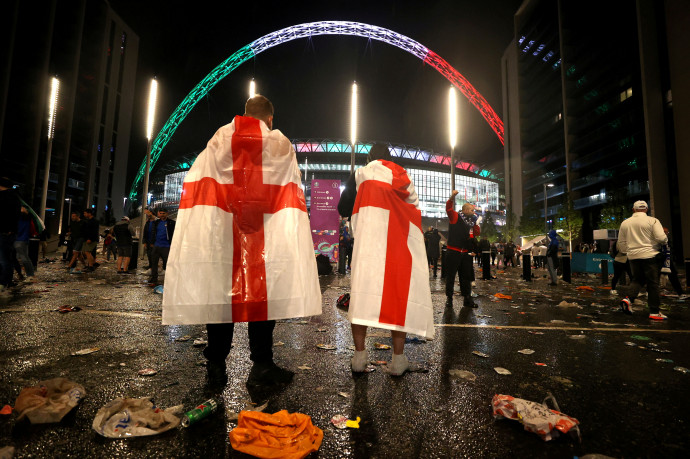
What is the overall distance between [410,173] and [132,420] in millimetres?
74605

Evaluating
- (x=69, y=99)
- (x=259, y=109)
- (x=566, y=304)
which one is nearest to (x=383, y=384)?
(x=259, y=109)

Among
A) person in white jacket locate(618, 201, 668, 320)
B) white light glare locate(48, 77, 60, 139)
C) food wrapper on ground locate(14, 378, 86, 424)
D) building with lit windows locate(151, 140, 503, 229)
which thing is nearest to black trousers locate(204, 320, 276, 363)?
food wrapper on ground locate(14, 378, 86, 424)

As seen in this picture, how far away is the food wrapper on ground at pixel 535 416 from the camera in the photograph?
1.67 m

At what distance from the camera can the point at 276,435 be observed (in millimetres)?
1565

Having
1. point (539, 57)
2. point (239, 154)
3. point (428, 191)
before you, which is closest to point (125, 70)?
point (428, 191)

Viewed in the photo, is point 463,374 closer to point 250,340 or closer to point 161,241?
point 250,340

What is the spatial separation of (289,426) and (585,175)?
68499 mm

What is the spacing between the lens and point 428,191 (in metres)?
79.6

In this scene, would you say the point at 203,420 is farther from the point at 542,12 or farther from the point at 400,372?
the point at 542,12

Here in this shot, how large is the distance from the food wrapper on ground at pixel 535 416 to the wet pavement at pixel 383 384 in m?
0.05

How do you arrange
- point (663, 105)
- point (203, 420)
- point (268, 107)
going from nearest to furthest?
1. point (203, 420)
2. point (268, 107)
3. point (663, 105)

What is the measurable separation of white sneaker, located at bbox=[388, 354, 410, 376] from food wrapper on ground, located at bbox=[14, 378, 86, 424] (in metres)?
1.95

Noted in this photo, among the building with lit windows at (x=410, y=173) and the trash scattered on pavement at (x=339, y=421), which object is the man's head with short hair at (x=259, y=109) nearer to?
the trash scattered on pavement at (x=339, y=421)

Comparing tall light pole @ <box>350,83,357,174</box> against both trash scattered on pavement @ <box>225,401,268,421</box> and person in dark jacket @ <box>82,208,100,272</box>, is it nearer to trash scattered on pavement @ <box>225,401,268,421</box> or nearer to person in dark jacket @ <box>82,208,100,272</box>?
person in dark jacket @ <box>82,208,100,272</box>
